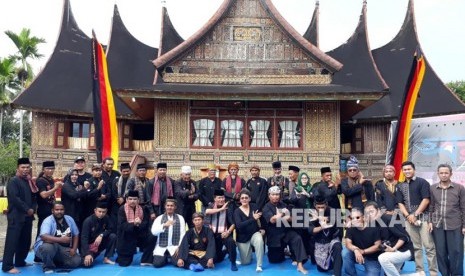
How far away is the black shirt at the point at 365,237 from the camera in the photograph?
6430mm

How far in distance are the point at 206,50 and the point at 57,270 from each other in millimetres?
9818

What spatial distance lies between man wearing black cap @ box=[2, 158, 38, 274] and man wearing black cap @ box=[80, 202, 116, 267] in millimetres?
934

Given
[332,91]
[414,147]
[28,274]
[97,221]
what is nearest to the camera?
[28,274]

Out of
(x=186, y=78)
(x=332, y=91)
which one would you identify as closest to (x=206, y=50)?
(x=186, y=78)

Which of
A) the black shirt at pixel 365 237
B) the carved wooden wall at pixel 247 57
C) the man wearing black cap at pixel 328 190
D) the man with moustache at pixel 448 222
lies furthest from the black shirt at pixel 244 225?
the carved wooden wall at pixel 247 57

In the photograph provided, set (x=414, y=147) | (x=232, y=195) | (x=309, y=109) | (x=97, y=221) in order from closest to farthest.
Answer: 1. (x=97, y=221)
2. (x=232, y=195)
3. (x=414, y=147)
4. (x=309, y=109)

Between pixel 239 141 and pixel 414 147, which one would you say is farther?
pixel 239 141

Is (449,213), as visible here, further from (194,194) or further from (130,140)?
(130,140)

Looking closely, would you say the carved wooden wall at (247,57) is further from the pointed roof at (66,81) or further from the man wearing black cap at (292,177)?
the man wearing black cap at (292,177)

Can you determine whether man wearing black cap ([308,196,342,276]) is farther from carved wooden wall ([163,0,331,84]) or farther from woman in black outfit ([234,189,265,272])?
carved wooden wall ([163,0,331,84])

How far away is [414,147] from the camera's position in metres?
11.1

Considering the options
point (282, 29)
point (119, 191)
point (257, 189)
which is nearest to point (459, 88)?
point (282, 29)

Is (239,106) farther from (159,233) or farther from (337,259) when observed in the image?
(337,259)

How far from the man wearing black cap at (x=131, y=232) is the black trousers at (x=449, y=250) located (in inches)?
183
